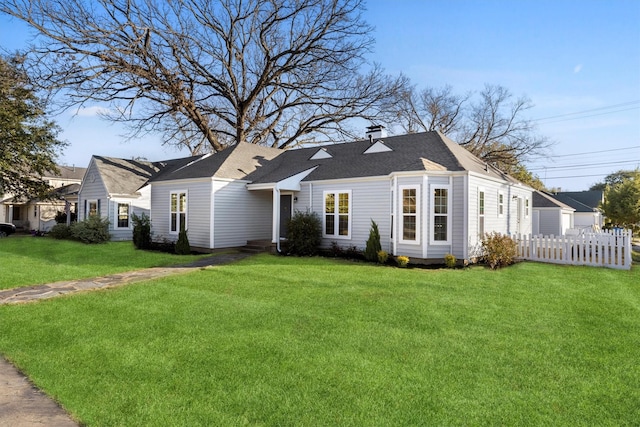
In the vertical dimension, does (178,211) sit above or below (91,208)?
below

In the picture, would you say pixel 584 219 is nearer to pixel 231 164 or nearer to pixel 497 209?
pixel 497 209

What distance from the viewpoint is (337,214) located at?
14297mm

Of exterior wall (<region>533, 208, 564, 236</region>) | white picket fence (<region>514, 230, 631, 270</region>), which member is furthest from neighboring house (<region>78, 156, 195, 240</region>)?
exterior wall (<region>533, 208, 564, 236</region>)

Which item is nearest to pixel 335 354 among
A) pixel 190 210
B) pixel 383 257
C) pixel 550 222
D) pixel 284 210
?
pixel 383 257

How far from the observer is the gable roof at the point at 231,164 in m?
15.7

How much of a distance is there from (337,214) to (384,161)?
2.73 meters

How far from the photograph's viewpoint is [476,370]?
13.2 ft

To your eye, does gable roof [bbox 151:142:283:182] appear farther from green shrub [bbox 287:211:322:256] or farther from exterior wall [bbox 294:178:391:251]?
green shrub [bbox 287:211:322:256]

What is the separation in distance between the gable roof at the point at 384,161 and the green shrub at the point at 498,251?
2.47m

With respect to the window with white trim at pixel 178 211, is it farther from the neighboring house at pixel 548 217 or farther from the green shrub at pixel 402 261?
the neighboring house at pixel 548 217

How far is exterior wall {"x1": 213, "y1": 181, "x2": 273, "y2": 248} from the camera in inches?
595

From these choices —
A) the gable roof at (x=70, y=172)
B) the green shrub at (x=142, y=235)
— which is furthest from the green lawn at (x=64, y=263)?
the gable roof at (x=70, y=172)

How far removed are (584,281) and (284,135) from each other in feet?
84.3

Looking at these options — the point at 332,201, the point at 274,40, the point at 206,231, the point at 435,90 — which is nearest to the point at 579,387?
the point at 332,201
